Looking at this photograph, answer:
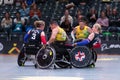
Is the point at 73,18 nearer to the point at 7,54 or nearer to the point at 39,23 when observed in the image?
the point at 7,54

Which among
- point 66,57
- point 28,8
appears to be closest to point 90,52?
point 66,57

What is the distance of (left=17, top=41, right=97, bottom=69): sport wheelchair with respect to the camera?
14068 mm

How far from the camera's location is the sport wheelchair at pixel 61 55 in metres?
14.1

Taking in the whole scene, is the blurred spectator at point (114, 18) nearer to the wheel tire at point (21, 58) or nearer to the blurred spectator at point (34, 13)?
the blurred spectator at point (34, 13)

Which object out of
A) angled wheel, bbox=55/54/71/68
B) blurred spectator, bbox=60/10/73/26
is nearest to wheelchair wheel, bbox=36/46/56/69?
angled wheel, bbox=55/54/71/68

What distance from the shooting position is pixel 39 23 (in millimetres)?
14578

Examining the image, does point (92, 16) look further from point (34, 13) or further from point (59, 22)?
point (34, 13)

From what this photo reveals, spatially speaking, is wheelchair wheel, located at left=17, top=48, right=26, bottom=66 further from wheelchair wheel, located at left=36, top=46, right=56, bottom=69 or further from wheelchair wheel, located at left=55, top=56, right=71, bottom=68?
wheelchair wheel, located at left=55, top=56, right=71, bottom=68

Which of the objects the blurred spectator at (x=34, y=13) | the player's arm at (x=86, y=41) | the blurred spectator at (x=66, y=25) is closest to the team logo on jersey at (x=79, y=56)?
the player's arm at (x=86, y=41)

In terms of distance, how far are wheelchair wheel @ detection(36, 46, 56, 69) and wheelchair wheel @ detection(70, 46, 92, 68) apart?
2.52 ft

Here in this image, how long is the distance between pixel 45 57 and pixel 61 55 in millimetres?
600

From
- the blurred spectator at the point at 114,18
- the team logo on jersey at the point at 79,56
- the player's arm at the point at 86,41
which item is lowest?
the blurred spectator at the point at 114,18

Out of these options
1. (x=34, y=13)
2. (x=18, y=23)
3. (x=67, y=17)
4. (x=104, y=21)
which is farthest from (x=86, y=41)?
(x=34, y=13)

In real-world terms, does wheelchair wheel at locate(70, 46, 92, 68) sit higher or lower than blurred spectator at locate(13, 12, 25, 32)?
higher
